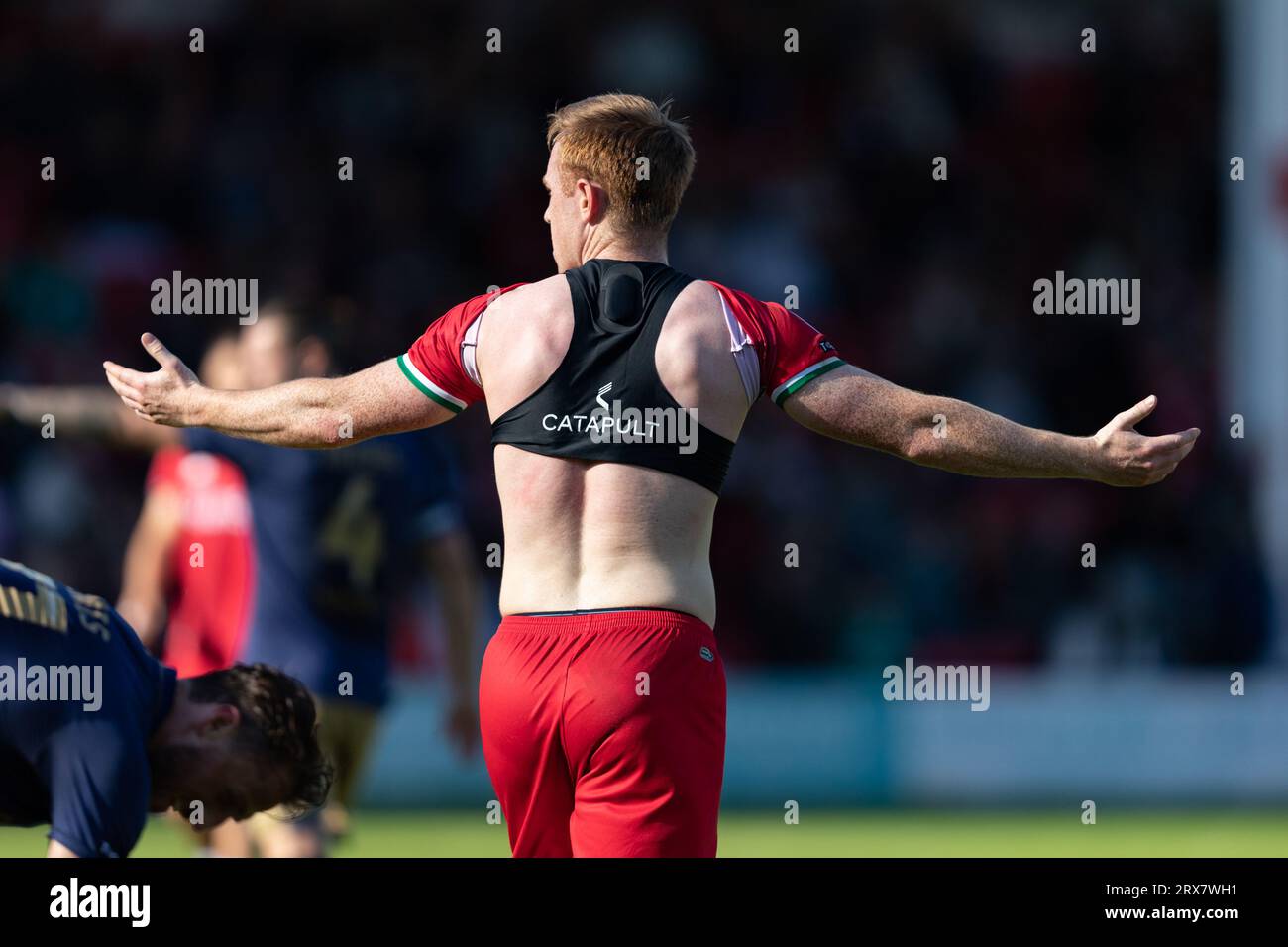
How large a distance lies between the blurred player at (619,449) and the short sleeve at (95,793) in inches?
31.7

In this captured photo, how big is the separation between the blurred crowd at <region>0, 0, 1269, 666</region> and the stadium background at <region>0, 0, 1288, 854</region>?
0.11 ft

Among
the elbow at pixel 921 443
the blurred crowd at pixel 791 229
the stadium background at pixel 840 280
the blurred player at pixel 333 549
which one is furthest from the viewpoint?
the blurred crowd at pixel 791 229

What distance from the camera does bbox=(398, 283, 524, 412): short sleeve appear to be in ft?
14.5

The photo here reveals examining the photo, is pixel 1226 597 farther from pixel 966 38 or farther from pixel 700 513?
pixel 700 513

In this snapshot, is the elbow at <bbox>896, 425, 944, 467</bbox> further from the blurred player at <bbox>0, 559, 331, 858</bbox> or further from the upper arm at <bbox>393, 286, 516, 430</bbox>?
the blurred player at <bbox>0, 559, 331, 858</bbox>

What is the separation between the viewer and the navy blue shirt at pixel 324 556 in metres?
7.42

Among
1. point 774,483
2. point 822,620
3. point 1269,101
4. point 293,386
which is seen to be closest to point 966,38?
point 1269,101

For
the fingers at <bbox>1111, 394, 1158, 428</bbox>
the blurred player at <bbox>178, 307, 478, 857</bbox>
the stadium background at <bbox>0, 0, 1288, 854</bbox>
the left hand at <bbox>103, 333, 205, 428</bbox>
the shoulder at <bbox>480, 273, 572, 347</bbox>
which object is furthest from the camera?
the stadium background at <bbox>0, 0, 1288, 854</bbox>

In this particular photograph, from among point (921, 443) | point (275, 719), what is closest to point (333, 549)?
point (275, 719)

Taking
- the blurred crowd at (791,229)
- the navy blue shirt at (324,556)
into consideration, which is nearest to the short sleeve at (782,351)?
the navy blue shirt at (324,556)

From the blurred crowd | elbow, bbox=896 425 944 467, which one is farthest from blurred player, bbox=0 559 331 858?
the blurred crowd

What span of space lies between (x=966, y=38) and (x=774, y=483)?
16.7 feet
